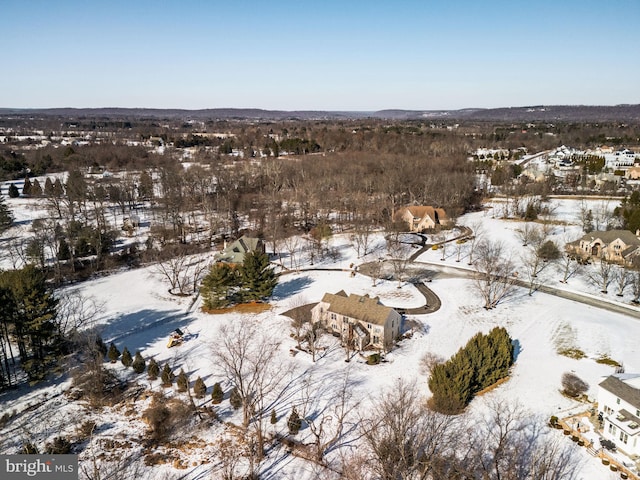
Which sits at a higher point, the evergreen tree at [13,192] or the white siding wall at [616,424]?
the evergreen tree at [13,192]

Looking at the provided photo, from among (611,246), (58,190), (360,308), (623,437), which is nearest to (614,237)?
(611,246)

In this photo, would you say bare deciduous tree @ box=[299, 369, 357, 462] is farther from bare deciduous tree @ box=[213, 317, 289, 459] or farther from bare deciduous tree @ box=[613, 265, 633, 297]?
bare deciduous tree @ box=[613, 265, 633, 297]

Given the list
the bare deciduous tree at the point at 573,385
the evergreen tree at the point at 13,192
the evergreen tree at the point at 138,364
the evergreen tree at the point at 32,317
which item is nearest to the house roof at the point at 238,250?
the evergreen tree at the point at 138,364

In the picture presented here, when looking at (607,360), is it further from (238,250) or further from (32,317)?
(32,317)

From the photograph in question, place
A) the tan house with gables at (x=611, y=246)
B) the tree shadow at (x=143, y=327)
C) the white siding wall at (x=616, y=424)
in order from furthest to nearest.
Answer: the tan house with gables at (x=611, y=246) < the tree shadow at (x=143, y=327) < the white siding wall at (x=616, y=424)

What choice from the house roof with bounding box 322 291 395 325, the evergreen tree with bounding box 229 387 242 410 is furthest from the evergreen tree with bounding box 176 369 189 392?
the house roof with bounding box 322 291 395 325

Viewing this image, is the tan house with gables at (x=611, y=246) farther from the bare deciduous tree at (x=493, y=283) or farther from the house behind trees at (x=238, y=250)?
the house behind trees at (x=238, y=250)

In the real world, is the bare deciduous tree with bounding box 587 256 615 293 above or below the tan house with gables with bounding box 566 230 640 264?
below
